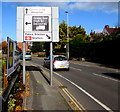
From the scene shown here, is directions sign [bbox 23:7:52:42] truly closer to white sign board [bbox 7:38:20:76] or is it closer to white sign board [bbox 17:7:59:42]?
white sign board [bbox 17:7:59:42]

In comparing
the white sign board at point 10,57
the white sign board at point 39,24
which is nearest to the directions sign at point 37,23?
the white sign board at point 39,24

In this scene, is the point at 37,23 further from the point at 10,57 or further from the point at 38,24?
the point at 10,57

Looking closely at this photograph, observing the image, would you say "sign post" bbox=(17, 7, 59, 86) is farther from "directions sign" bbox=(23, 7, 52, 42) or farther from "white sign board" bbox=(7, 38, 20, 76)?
"white sign board" bbox=(7, 38, 20, 76)

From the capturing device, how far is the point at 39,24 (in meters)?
9.95

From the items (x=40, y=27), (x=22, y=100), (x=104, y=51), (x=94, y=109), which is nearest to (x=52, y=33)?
(x=40, y=27)

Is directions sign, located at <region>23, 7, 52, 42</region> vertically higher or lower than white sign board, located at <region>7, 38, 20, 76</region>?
higher

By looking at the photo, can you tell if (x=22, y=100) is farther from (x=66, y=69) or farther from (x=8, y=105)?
(x=66, y=69)

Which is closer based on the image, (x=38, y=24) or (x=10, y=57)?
(x=10, y=57)

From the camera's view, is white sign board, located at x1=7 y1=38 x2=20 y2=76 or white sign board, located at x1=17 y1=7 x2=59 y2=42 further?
white sign board, located at x1=17 y1=7 x2=59 y2=42

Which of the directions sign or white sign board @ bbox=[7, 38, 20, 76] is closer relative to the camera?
white sign board @ bbox=[7, 38, 20, 76]

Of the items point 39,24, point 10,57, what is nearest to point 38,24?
point 39,24

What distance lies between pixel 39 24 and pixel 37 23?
121mm

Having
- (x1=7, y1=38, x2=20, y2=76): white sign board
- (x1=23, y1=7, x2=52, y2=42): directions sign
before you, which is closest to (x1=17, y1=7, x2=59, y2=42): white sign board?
(x1=23, y1=7, x2=52, y2=42): directions sign

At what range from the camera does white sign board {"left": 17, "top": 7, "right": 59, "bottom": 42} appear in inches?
387
